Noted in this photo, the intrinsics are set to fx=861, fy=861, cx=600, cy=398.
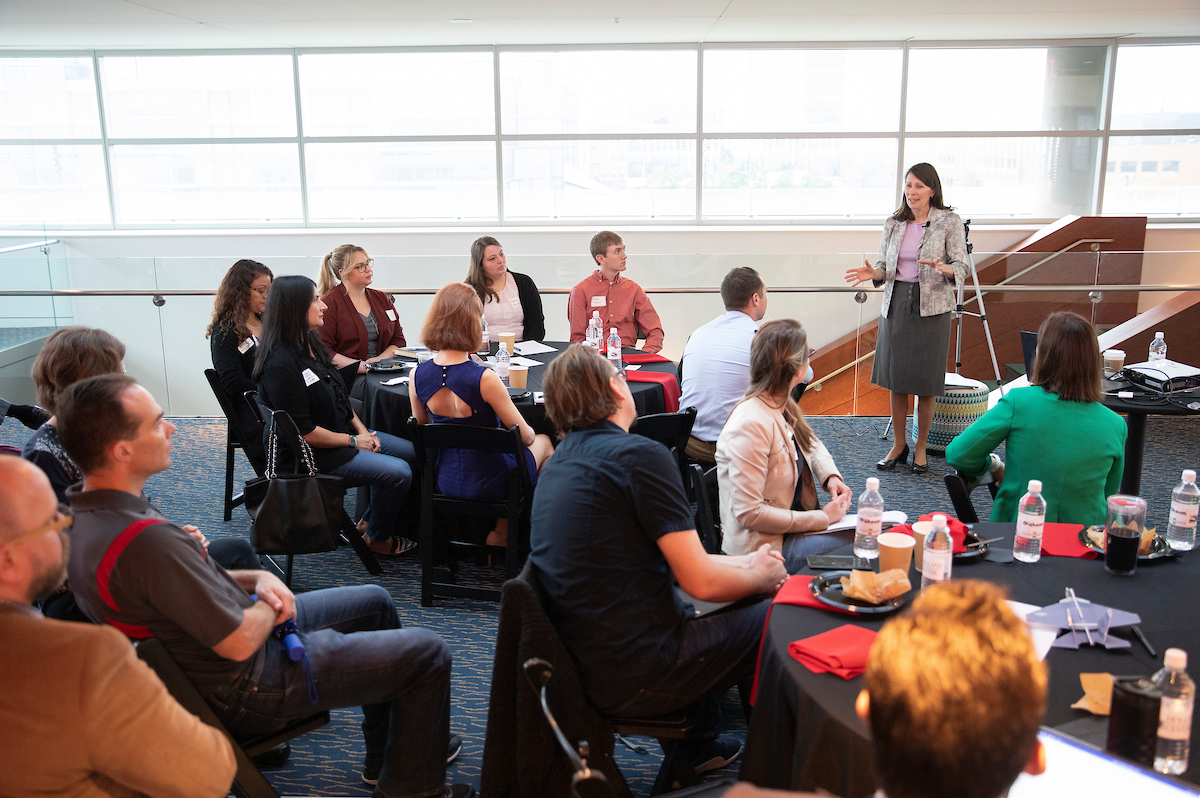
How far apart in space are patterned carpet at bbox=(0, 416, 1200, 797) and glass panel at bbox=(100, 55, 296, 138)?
404 centimetres

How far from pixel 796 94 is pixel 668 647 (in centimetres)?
830

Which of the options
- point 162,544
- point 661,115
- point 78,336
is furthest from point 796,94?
point 162,544

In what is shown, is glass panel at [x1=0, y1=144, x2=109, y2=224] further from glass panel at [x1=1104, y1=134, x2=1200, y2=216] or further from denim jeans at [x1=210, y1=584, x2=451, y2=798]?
glass panel at [x1=1104, y1=134, x2=1200, y2=216]

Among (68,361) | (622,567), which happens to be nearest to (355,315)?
(68,361)

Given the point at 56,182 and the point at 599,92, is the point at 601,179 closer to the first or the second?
the point at 599,92

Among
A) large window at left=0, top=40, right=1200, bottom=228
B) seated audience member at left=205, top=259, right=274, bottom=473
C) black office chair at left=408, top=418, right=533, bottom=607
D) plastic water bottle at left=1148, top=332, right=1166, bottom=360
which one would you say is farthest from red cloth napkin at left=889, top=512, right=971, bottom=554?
large window at left=0, top=40, right=1200, bottom=228

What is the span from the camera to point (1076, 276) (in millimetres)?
6695

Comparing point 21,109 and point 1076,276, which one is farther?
point 21,109

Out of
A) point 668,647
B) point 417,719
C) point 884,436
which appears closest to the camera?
point 668,647

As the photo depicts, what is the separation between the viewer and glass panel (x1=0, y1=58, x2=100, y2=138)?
9133 millimetres

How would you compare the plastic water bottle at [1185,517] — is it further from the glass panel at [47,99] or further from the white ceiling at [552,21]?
the glass panel at [47,99]

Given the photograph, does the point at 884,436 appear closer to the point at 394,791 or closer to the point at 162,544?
the point at 394,791

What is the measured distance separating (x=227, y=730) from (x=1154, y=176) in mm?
10517

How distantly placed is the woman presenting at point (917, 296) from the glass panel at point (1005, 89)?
15.6ft
